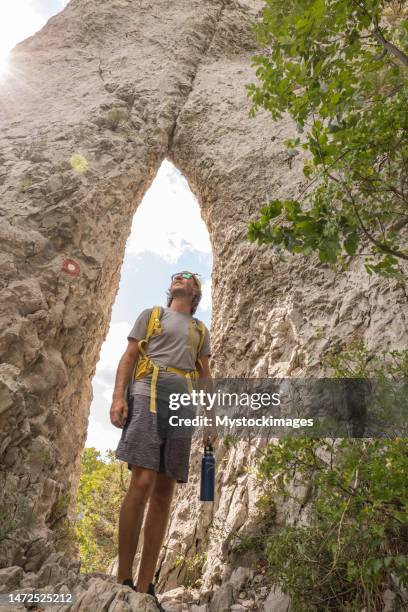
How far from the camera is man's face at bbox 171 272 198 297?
4660mm

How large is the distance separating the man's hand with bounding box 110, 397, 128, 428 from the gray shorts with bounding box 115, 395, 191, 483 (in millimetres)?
58

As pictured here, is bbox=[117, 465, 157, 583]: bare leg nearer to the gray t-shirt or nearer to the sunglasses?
the gray t-shirt

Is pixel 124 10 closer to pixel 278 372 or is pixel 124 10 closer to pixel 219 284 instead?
pixel 219 284

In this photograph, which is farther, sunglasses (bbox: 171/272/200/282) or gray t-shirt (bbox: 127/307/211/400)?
sunglasses (bbox: 171/272/200/282)

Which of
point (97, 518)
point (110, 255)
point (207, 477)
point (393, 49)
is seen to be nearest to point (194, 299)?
point (207, 477)

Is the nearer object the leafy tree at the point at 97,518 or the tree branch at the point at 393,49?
the tree branch at the point at 393,49

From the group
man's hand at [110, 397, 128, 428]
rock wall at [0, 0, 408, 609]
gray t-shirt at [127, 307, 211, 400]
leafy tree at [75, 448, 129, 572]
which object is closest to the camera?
man's hand at [110, 397, 128, 428]

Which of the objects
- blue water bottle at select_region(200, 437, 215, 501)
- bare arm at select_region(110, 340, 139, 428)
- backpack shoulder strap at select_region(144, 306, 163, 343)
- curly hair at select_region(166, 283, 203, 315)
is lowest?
blue water bottle at select_region(200, 437, 215, 501)

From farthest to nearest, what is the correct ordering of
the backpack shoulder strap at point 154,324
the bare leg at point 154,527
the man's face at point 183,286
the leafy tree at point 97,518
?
the leafy tree at point 97,518 < the man's face at point 183,286 < the backpack shoulder strap at point 154,324 < the bare leg at point 154,527

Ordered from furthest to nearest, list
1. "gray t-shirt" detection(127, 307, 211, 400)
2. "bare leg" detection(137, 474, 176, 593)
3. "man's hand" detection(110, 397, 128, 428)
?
1. "gray t-shirt" detection(127, 307, 211, 400)
2. "man's hand" detection(110, 397, 128, 428)
3. "bare leg" detection(137, 474, 176, 593)

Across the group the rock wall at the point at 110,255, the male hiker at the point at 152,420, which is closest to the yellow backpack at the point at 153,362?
the male hiker at the point at 152,420

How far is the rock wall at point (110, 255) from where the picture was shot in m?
5.10

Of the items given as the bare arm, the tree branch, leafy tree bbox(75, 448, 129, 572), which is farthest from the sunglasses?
leafy tree bbox(75, 448, 129, 572)

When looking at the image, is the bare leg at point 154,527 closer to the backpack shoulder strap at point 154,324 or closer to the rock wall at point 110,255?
the rock wall at point 110,255
